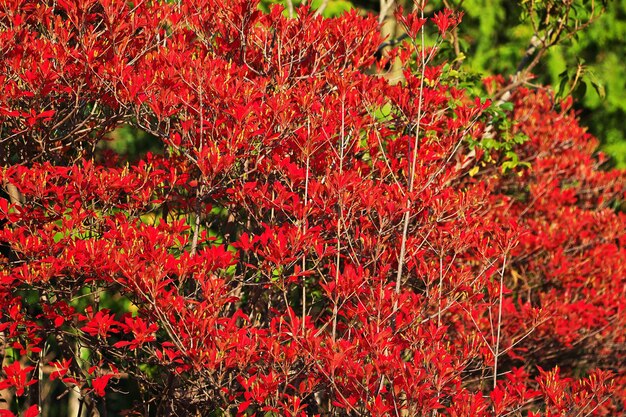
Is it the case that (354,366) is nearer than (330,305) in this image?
Yes

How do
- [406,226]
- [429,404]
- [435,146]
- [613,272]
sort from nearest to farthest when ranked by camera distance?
[429,404]
[406,226]
[435,146]
[613,272]

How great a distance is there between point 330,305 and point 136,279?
167 centimetres

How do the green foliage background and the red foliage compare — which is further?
the green foliage background

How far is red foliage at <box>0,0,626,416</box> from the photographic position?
4.01 m

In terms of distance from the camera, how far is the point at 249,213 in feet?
15.9

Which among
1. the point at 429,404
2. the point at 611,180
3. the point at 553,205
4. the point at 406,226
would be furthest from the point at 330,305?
the point at 611,180

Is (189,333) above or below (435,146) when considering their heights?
below

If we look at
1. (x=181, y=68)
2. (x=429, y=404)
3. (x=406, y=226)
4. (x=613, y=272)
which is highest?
(x=181, y=68)

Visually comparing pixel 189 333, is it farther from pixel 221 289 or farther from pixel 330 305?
pixel 330 305

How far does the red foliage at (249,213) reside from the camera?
13.2 ft

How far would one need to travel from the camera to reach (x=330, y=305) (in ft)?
17.2

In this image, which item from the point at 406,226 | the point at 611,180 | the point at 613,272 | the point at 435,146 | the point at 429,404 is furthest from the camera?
the point at 611,180

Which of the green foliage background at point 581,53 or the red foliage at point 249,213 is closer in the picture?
the red foliage at point 249,213

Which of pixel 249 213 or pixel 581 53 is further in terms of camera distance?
pixel 581 53
